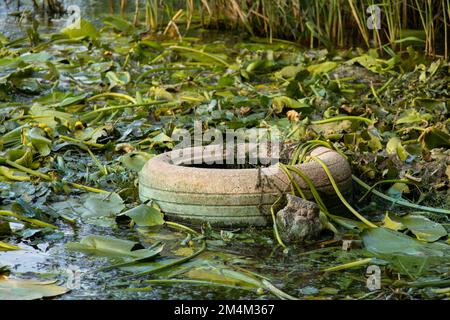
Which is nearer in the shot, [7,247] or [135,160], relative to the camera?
[7,247]

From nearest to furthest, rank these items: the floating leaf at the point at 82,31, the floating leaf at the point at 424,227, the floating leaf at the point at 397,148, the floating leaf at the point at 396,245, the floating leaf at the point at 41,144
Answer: the floating leaf at the point at 396,245 → the floating leaf at the point at 424,227 → the floating leaf at the point at 397,148 → the floating leaf at the point at 41,144 → the floating leaf at the point at 82,31

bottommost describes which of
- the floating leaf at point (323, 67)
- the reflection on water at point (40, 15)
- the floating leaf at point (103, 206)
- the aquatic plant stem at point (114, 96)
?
the floating leaf at point (103, 206)

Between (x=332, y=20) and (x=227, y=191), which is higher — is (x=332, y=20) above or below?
above

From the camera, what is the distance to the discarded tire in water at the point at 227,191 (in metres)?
4.02

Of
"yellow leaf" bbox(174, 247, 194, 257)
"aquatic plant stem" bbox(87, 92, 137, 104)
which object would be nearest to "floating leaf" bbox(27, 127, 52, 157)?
"aquatic plant stem" bbox(87, 92, 137, 104)

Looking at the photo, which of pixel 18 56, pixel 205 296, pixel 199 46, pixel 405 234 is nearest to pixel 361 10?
pixel 199 46

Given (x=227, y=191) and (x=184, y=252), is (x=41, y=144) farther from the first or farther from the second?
(x=184, y=252)

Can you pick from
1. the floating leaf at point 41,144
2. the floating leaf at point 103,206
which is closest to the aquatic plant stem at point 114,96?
the floating leaf at point 41,144

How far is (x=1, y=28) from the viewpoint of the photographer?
9.21 meters

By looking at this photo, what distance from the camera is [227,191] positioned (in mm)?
4020

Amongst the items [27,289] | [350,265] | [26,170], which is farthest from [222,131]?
[27,289]

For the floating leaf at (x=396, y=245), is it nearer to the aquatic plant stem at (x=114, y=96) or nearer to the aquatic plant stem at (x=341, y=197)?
the aquatic plant stem at (x=341, y=197)

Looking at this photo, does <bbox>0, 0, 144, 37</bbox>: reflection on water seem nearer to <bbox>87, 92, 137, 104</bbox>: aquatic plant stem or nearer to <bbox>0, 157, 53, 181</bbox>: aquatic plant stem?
<bbox>87, 92, 137, 104</bbox>: aquatic plant stem

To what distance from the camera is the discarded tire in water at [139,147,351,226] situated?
4.02 metres
